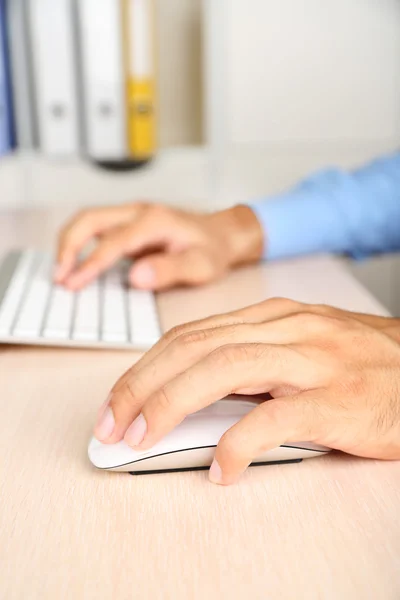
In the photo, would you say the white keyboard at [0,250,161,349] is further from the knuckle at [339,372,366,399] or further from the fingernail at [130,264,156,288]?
the knuckle at [339,372,366,399]

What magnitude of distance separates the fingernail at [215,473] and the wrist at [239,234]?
1.51 feet

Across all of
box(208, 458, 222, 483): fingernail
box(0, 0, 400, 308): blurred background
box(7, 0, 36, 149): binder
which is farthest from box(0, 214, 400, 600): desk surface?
box(7, 0, 36, 149): binder

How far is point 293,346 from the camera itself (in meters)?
0.46

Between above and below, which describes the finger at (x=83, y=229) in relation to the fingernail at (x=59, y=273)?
above

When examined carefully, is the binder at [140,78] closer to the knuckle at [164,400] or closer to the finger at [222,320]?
the finger at [222,320]

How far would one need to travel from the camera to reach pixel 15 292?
0.75m

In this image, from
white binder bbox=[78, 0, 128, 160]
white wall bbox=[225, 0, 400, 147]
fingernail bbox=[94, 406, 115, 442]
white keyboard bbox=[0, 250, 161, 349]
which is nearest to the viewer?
fingernail bbox=[94, 406, 115, 442]

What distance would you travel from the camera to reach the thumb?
784 mm

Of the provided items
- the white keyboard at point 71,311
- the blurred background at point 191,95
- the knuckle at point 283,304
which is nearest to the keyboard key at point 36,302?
the white keyboard at point 71,311

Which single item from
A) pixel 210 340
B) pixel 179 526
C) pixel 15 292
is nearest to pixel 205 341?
pixel 210 340

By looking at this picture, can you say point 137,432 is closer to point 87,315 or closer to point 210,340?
point 210,340

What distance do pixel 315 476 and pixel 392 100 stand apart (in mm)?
1216

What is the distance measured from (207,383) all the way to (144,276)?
1.20ft

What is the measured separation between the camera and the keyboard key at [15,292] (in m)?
0.66
